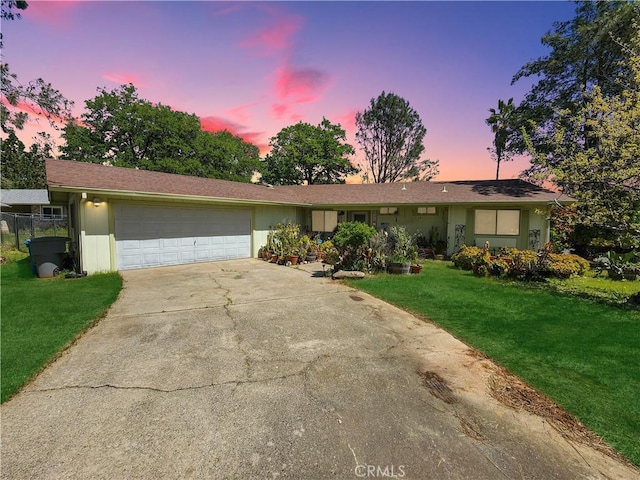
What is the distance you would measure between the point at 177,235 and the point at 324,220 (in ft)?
27.6

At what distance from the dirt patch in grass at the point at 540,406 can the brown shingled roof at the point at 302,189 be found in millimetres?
11072

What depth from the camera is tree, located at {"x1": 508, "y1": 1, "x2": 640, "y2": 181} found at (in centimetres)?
1455

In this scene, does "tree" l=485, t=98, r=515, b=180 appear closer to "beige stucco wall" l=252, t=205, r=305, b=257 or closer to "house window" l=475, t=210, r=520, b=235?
"house window" l=475, t=210, r=520, b=235

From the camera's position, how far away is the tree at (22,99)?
973 centimetres

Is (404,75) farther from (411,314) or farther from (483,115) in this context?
(483,115)

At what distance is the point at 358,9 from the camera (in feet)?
28.0

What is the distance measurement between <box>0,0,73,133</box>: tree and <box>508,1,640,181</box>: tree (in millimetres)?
20274

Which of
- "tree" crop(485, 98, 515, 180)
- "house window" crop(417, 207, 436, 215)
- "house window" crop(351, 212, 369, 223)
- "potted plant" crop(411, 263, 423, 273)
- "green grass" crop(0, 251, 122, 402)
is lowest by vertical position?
"green grass" crop(0, 251, 122, 402)

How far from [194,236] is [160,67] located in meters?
6.35

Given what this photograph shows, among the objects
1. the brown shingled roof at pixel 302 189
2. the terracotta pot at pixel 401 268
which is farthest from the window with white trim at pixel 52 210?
the terracotta pot at pixel 401 268

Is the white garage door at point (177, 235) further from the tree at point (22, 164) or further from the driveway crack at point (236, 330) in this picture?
the tree at point (22, 164)

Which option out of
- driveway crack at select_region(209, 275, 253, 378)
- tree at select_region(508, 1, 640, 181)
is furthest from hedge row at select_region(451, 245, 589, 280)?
driveway crack at select_region(209, 275, 253, 378)

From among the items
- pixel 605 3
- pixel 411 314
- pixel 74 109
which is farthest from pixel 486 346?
pixel 605 3

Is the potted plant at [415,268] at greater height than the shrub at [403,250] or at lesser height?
lesser
